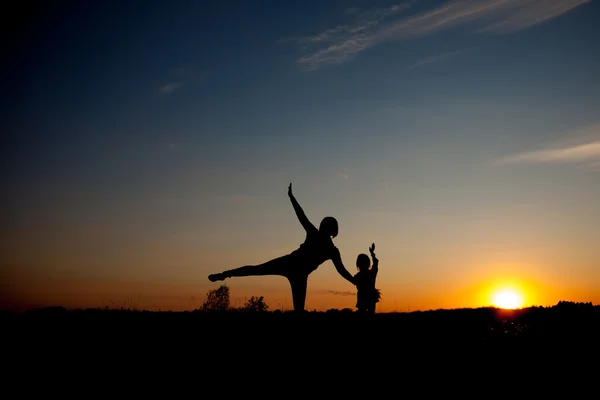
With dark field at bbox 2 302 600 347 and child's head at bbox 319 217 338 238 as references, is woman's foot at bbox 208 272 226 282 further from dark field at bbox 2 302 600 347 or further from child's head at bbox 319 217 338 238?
child's head at bbox 319 217 338 238

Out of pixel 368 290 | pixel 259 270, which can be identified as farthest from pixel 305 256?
pixel 368 290

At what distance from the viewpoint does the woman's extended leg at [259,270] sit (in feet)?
31.5

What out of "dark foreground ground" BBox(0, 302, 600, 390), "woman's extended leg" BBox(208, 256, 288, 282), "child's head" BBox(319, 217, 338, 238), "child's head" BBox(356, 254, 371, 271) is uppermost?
"child's head" BBox(319, 217, 338, 238)

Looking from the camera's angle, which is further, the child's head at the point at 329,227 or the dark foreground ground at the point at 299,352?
the child's head at the point at 329,227

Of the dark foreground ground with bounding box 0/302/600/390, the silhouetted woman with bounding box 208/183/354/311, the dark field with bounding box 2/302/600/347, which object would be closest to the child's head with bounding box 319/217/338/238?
the silhouetted woman with bounding box 208/183/354/311

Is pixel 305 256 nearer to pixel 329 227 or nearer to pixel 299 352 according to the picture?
pixel 329 227

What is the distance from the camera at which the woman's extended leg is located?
9.61 m

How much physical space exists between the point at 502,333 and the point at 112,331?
6406 millimetres

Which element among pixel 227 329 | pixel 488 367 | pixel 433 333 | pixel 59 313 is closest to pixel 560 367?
pixel 488 367

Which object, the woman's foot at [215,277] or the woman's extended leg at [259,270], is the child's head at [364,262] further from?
the woman's foot at [215,277]

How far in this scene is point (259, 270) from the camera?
32.4 ft

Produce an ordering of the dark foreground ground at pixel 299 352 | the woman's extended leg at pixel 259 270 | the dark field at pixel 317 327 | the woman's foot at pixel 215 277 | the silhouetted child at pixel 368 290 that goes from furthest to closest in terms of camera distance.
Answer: the silhouetted child at pixel 368 290 → the woman's foot at pixel 215 277 → the woman's extended leg at pixel 259 270 → the dark field at pixel 317 327 → the dark foreground ground at pixel 299 352

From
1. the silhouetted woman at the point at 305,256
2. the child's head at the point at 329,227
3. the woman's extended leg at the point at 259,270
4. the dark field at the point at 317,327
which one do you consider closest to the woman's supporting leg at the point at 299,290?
the silhouetted woman at the point at 305,256

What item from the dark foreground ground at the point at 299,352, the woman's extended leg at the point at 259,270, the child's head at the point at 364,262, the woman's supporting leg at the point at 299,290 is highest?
the child's head at the point at 364,262
